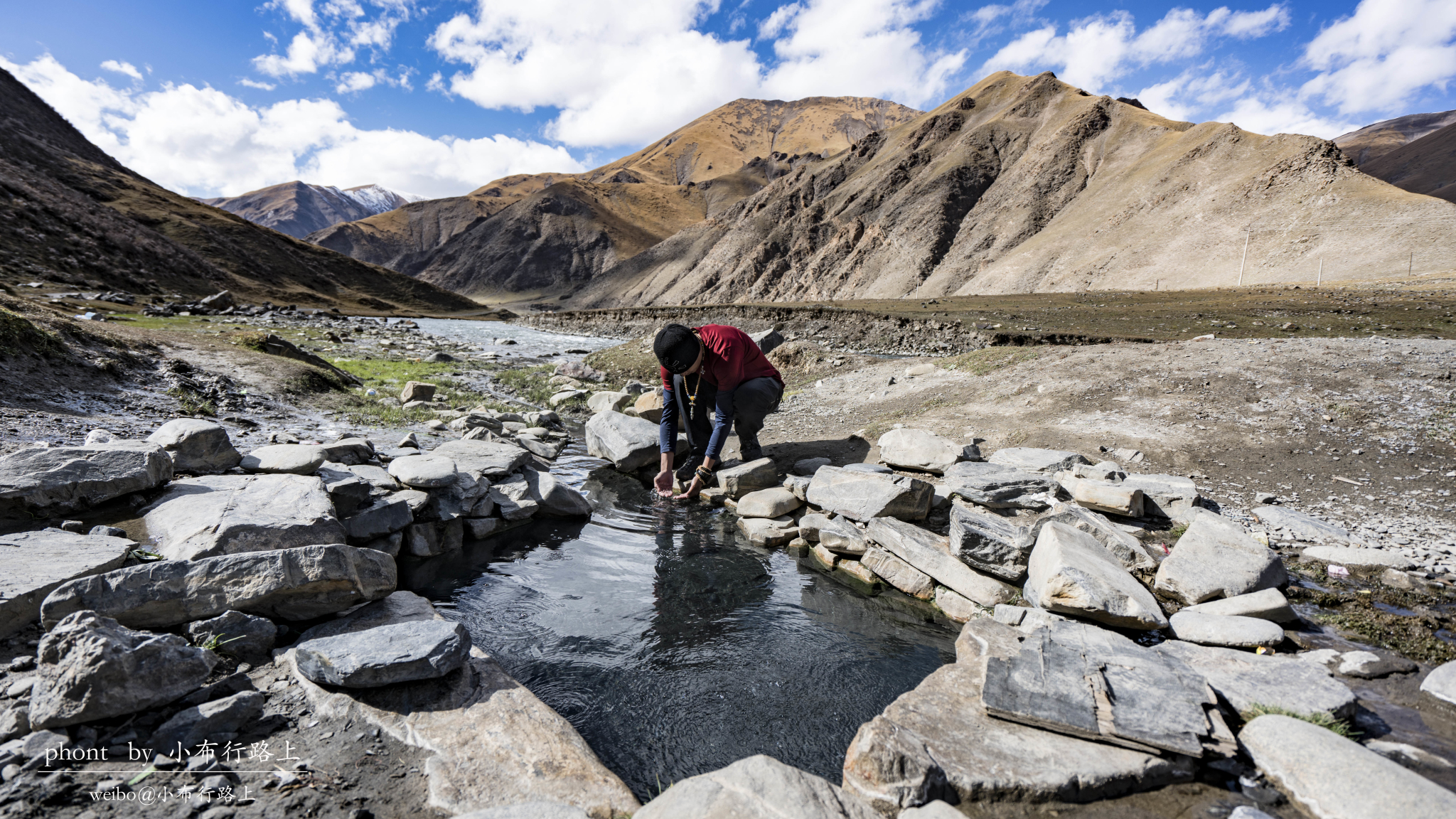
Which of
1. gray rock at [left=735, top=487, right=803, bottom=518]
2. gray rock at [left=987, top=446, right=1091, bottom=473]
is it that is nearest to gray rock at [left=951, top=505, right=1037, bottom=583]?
gray rock at [left=987, top=446, right=1091, bottom=473]

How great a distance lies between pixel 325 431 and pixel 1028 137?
10158 cm

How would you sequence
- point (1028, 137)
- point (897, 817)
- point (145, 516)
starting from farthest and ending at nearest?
point (1028, 137) < point (145, 516) < point (897, 817)

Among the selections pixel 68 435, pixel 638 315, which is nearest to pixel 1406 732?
pixel 68 435

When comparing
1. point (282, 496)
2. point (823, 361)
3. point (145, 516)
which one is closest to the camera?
point (145, 516)

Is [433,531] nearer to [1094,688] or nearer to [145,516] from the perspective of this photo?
[145,516]

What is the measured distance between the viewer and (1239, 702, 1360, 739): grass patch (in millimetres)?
3541

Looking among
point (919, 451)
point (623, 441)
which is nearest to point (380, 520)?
point (623, 441)

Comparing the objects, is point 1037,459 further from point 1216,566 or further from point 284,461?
point 284,461

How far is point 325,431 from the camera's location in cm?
1020

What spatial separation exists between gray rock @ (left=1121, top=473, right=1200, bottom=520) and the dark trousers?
4.91m

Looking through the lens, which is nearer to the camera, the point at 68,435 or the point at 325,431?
the point at 68,435

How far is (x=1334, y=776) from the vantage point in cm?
303

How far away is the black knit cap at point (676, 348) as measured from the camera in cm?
866

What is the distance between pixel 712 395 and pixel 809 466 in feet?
6.62
